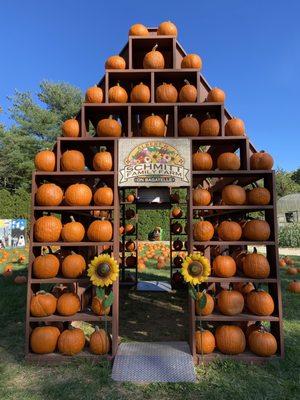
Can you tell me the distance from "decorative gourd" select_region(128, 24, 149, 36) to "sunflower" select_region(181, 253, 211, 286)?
3.73 meters

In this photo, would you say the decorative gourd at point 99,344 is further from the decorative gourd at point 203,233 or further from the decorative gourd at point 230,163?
the decorative gourd at point 230,163

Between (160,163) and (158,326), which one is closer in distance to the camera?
(160,163)

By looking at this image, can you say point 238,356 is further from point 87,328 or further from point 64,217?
point 64,217

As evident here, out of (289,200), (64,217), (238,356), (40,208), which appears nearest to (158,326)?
(238,356)

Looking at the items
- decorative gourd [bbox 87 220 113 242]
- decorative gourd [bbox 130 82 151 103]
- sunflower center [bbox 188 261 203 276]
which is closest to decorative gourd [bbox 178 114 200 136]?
decorative gourd [bbox 130 82 151 103]

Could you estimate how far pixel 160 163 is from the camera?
14.9 ft

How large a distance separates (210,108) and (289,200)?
34.8 meters

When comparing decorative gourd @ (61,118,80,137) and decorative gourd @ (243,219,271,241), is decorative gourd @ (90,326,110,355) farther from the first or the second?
A: decorative gourd @ (61,118,80,137)

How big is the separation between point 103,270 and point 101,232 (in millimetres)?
597

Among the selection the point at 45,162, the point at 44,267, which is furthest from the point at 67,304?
the point at 45,162

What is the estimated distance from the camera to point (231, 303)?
422cm

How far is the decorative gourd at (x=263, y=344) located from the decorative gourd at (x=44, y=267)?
9.63ft

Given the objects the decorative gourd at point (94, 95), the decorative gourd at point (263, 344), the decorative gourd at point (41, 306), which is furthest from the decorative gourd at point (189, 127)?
the decorative gourd at point (41, 306)

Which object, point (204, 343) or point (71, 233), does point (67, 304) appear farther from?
point (204, 343)
